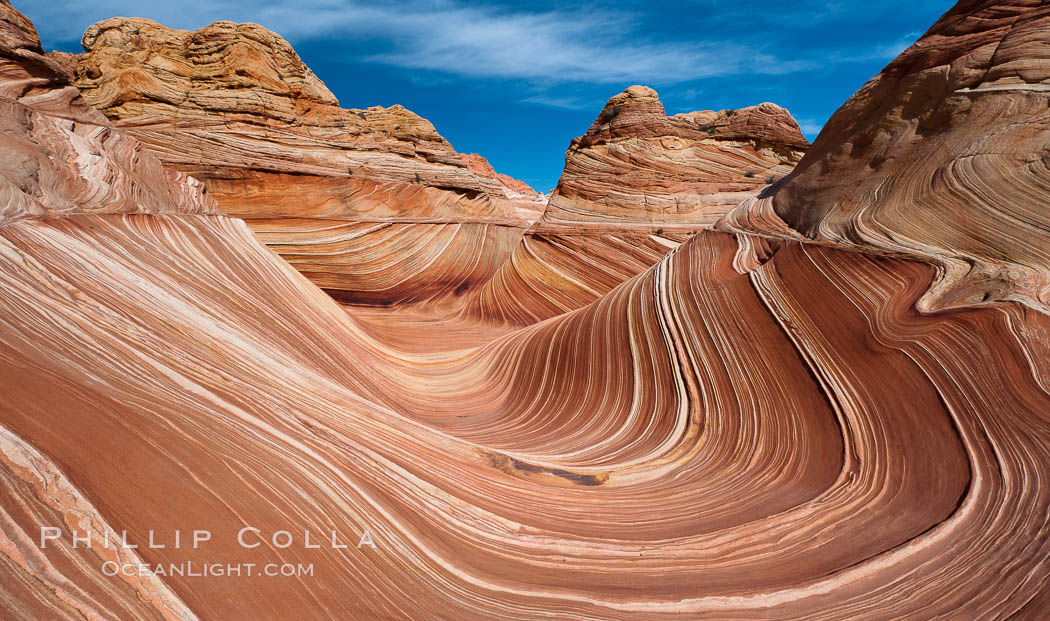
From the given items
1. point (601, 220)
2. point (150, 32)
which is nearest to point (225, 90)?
point (150, 32)

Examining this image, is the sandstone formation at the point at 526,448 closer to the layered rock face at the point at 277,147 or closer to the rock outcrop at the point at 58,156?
the rock outcrop at the point at 58,156

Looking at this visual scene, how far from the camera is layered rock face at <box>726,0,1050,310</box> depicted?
2389mm

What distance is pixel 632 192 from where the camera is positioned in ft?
28.1

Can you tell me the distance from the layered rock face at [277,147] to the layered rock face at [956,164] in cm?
635

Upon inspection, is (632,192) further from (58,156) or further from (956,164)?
(58,156)

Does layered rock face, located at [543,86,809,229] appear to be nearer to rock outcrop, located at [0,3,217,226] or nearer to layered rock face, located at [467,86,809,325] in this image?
layered rock face, located at [467,86,809,325]

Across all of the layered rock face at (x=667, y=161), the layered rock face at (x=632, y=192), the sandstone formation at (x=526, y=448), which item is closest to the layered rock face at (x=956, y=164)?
the sandstone formation at (x=526, y=448)

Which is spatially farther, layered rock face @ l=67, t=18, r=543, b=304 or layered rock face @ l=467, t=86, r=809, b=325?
layered rock face @ l=467, t=86, r=809, b=325

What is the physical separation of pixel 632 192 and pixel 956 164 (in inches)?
233

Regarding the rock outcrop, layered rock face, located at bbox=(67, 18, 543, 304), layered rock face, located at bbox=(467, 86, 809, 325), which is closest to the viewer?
the rock outcrop

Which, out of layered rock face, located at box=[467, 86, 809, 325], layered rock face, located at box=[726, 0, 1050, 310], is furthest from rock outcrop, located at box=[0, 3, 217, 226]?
layered rock face, located at box=[467, 86, 809, 325]

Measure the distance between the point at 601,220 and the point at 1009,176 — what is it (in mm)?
6035

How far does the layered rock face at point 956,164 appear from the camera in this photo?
2.39 meters

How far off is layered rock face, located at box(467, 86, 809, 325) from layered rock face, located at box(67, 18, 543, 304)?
67.0 inches
